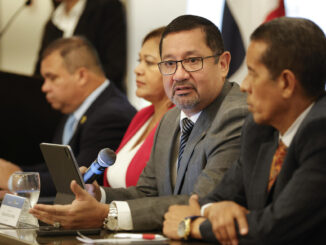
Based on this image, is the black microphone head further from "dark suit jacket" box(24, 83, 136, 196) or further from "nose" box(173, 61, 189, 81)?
"dark suit jacket" box(24, 83, 136, 196)

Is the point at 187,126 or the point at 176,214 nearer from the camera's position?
the point at 176,214

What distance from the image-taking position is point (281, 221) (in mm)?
1896

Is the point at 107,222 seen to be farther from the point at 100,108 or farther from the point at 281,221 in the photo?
the point at 100,108

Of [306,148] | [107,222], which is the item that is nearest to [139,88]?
[107,222]

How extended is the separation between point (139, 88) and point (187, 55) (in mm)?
1123

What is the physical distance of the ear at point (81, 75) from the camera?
16.2 feet

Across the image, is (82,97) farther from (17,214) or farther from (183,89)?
(17,214)

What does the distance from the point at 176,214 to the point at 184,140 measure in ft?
2.10

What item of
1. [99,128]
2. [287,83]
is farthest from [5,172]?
[287,83]

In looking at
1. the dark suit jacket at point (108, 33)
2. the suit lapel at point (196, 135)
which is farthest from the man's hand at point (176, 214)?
the dark suit jacket at point (108, 33)

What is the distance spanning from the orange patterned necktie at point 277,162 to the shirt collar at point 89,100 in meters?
2.79

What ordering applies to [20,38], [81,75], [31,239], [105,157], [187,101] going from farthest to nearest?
[20,38] < [81,75] < [187,101] < [105,157] < [31,239]

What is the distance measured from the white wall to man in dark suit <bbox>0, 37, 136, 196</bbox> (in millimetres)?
1896

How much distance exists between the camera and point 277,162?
2.13 metres
